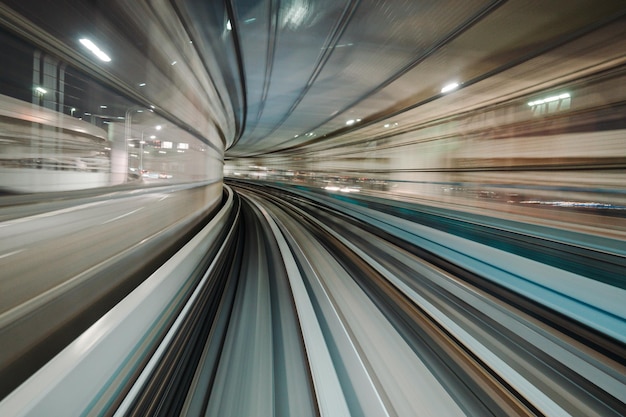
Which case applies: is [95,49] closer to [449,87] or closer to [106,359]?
[106,359]

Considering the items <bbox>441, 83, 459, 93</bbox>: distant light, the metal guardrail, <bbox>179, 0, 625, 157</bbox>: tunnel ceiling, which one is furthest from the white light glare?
the metal guardrail

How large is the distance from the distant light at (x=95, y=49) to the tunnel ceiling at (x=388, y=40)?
1.09 meters

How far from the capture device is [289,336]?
187 centimetres

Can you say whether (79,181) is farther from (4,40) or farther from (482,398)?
(482,398)

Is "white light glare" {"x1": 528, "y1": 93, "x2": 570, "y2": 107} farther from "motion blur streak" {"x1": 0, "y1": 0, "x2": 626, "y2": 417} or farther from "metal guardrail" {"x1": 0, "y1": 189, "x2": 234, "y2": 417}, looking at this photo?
"metal guardrail" {"x1": 0, "y1": 189, "x2": 234, "y2": 417}

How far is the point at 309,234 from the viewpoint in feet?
17.7

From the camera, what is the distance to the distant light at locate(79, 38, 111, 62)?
1.94 metres

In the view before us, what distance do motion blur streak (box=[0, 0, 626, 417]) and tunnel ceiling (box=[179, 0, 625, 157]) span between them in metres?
0.03

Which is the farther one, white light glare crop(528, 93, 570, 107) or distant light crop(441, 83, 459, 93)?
distant light crop(441, 83, 459, 93)

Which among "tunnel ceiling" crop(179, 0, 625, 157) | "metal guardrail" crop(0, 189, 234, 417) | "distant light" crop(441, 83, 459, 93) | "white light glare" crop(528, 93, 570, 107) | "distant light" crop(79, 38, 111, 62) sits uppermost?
"tunnel ceiling" crop(179, 0, 625, 157)

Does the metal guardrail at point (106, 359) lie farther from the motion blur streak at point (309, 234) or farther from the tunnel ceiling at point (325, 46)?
the tunnel ceiling at point (325, 46)

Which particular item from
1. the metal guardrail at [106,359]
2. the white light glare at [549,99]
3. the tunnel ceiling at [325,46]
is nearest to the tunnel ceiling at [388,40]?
the tunnel ceiling at [325,46]

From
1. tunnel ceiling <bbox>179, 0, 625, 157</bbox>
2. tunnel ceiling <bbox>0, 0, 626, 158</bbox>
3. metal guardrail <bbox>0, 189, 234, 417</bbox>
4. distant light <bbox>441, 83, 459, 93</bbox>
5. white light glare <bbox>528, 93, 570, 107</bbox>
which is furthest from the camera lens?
distant light <bbox>441, 83, 459, 93</bbox>

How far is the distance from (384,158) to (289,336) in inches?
263
